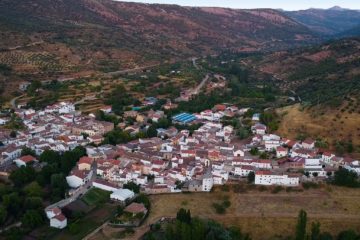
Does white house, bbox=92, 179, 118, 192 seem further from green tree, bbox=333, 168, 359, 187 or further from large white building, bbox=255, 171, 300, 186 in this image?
green tree, bbox=333, 168, 359, 187


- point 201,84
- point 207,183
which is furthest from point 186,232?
point 201,84

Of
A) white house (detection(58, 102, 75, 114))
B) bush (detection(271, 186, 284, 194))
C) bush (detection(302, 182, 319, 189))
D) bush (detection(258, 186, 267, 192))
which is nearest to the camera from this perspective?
bush (detection(271, 186, 284, 194))

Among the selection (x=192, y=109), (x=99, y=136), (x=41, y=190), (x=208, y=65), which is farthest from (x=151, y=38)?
(x=41, y=190)

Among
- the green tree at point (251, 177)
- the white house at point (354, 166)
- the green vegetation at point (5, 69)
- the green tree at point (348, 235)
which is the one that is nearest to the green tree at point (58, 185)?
the green tree at point (251, 177)

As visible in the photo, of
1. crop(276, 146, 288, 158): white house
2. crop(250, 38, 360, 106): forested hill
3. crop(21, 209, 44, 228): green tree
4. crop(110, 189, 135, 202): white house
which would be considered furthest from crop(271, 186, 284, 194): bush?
crop(21, 209, 44, 228): green tree

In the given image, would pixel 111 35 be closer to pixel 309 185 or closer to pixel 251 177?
pixel 251 177

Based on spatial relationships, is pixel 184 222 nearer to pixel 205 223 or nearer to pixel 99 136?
pixel 205 223
